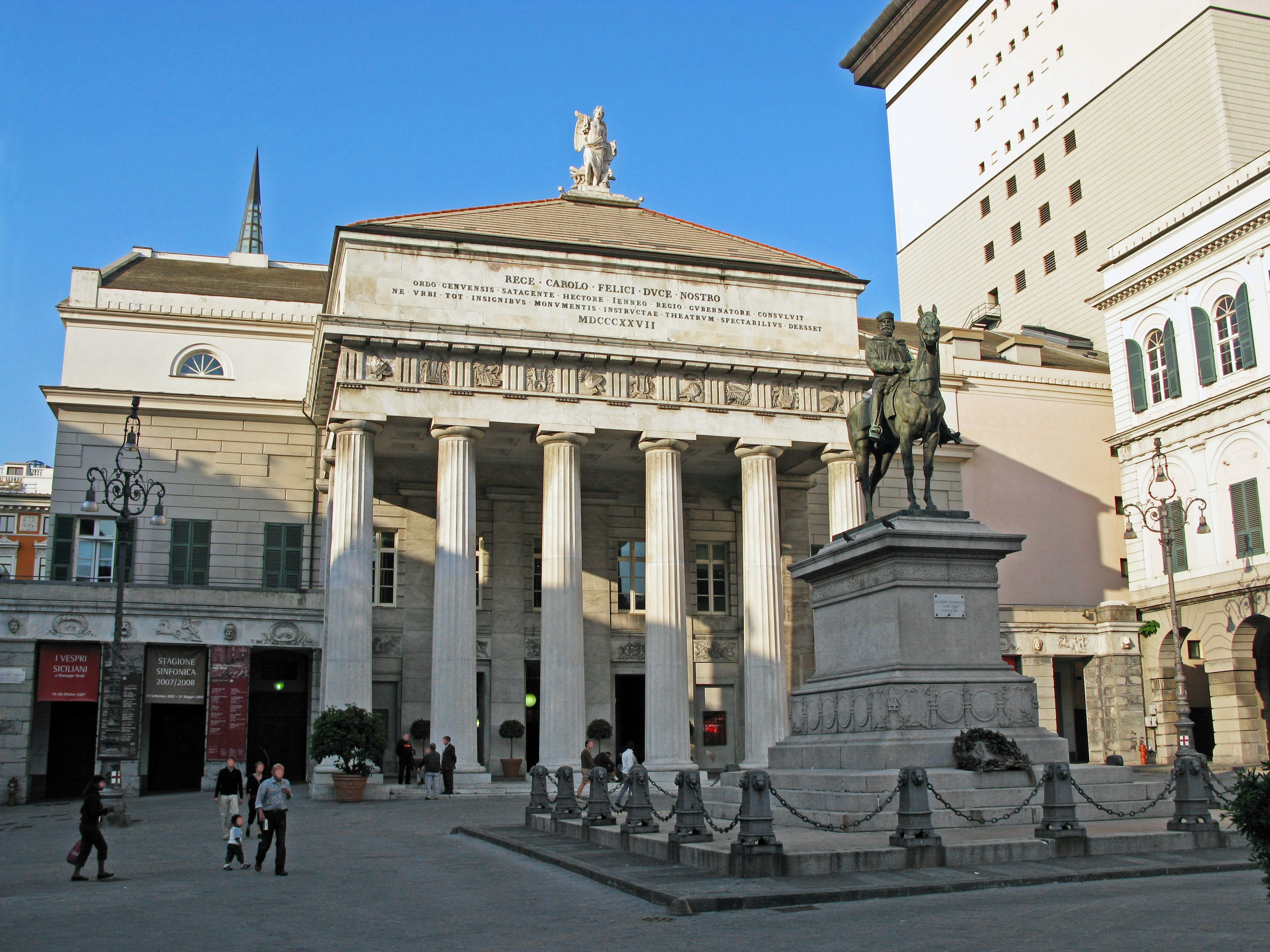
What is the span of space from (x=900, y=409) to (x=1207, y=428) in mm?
25479

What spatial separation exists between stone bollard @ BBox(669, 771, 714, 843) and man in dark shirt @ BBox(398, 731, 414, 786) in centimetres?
1998

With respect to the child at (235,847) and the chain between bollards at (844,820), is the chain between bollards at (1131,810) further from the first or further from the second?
the child at (235,847)

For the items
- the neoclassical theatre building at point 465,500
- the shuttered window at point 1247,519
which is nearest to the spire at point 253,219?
the neoclassical theatre building at point 465,500

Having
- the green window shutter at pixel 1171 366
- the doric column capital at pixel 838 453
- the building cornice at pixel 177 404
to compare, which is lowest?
the doric column capital at pixel 838 453

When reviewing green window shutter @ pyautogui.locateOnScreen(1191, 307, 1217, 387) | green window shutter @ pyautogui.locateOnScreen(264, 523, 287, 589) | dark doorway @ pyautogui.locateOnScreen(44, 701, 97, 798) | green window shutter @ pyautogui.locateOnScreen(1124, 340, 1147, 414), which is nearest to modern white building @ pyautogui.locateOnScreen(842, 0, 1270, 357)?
green window shutter @ pyautogui.locateOnScreen(1124, 340, 1147, 414)

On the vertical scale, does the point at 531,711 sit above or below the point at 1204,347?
below

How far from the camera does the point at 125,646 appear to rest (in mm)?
34875

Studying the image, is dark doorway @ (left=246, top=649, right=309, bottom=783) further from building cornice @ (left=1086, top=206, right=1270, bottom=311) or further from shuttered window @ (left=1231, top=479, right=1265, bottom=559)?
building cornice @ (left=1086, top=206, right=1270, bottom=311)

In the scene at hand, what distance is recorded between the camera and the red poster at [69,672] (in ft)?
112

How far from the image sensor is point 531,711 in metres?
39.7

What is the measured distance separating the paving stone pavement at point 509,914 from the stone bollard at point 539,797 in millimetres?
3213

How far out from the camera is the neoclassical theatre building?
33344 millimetres

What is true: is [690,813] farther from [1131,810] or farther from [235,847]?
[235,847]

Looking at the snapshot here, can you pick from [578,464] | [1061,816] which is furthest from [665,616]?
[1061,816]
